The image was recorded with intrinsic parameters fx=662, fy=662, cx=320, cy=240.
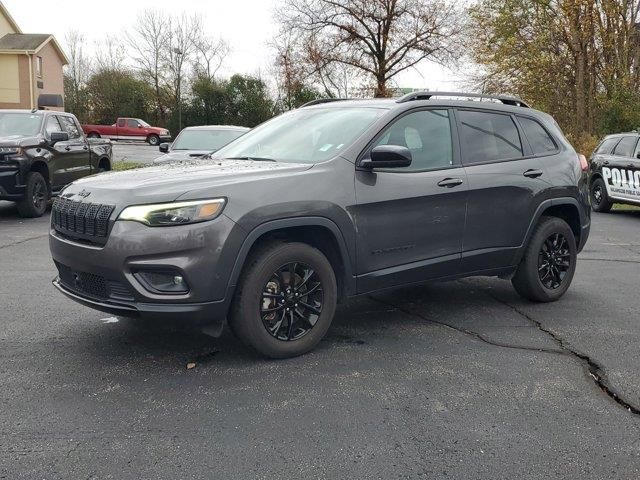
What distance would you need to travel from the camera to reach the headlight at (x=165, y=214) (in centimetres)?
386

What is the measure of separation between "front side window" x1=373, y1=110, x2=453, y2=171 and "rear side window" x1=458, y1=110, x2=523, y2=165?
191 millimetres

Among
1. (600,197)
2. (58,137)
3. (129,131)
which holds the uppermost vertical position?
(129,131)

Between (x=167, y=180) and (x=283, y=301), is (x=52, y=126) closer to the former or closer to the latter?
(x=167, y=180)

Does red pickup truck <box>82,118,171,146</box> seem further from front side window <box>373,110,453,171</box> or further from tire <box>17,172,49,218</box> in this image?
front side window <box>373,110,453,171</box>

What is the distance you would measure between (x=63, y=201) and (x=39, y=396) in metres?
1.33

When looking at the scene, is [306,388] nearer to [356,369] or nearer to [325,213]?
[356,369]

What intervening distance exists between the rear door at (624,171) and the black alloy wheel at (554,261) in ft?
26.4

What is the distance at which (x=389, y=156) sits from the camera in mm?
4473

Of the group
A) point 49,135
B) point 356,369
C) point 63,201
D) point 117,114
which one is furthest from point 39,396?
point 117,114

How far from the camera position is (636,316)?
18.6ft

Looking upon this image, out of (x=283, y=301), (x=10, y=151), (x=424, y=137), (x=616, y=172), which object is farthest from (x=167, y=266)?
(x=616, y=172)

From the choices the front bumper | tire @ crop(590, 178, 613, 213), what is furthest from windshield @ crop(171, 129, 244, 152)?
the front bumper

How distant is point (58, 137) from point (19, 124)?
0.78 metres

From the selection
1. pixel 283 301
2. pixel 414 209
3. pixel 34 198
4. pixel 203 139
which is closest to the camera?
pixel 283 301
